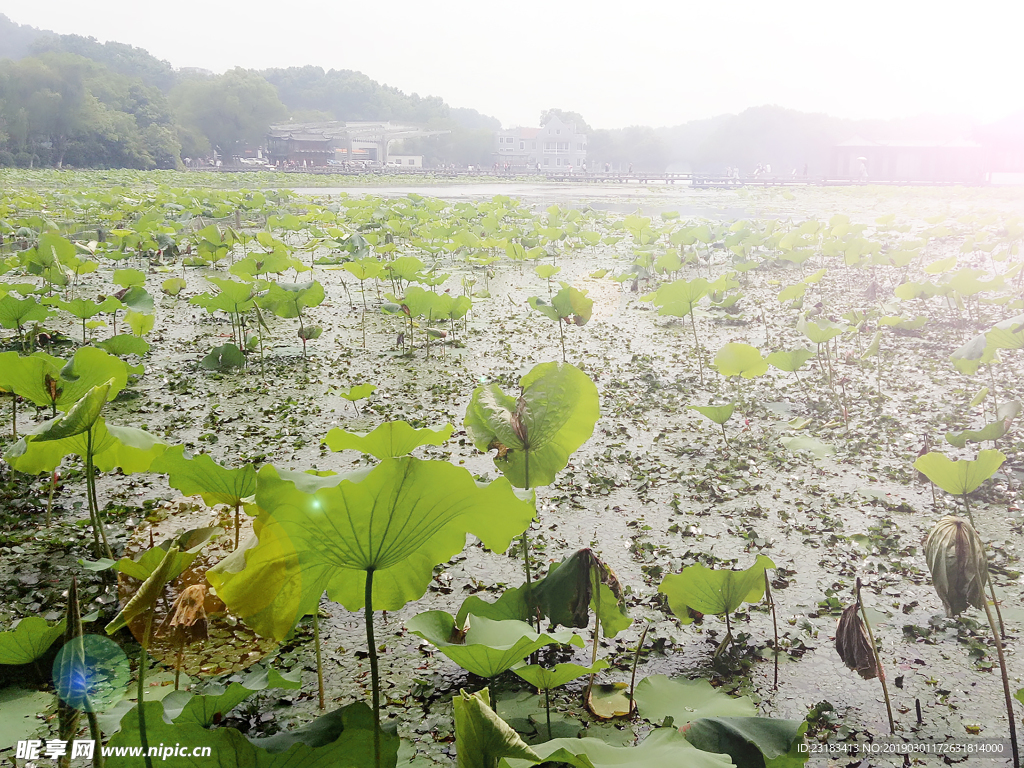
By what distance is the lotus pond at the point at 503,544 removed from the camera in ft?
2.62

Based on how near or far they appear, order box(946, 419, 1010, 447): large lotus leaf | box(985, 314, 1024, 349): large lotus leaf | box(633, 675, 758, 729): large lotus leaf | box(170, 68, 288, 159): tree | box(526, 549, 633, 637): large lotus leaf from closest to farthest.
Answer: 1. box(633, 675, 758, 729): large lotus leaf
2. box(526, 549, 633, 637): large lotus leaf
3. box(946, 419, 1010, 447): large lotus leaf
4. box(985, 314, 1024, 349): large lotus leaf
5. box(170, 68, 288, 159): tree

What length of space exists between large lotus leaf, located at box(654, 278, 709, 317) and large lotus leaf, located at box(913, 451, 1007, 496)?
179 cm

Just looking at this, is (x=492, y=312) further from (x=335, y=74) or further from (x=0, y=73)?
(x=335, y=74)

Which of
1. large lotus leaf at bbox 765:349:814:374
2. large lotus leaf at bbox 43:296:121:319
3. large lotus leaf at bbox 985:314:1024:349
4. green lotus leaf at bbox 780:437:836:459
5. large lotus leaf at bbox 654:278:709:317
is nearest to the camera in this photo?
green lotus leaf at bbox 780:437:836:459

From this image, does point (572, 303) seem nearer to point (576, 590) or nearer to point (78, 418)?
point (576, 590)

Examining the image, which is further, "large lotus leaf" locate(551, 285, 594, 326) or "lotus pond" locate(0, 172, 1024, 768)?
"large lotus leaf" locate(551, 285, 594, 326)

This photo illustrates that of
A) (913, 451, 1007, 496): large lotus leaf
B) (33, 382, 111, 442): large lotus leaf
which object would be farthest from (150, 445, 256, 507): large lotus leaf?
(913, 451, 1007, 496): large lotus leaf

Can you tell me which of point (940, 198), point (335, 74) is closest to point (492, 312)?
point (940, 198)

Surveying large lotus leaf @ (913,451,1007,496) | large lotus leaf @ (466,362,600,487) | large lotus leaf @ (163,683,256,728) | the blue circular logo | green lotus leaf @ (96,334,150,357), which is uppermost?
large lotus leaf @ (466,362,600,487)

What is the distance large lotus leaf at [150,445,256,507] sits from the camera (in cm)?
115

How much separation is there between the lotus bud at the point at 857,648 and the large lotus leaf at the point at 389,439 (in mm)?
740

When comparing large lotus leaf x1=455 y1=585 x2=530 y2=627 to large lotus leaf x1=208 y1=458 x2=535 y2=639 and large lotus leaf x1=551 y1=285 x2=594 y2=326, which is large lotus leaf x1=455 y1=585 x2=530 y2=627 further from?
large lotus leaf x1=551 y1=285 x2=594 y2=326

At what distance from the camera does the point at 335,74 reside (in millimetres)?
76938

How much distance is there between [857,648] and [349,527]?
2.78 feet
